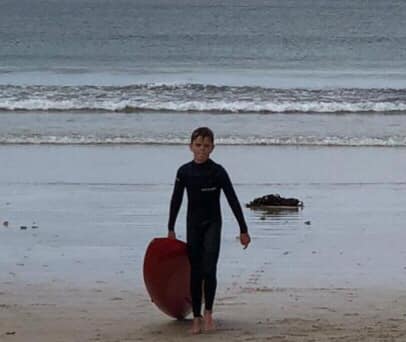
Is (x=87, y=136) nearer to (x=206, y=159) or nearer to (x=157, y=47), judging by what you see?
(x=206, y=159)

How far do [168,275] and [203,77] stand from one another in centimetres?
2814

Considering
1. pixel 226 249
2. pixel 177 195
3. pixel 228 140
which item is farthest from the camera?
pixel 228 140

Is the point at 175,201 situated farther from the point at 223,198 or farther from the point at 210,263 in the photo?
the point at 223,198

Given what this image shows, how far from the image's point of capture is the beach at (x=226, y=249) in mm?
8322

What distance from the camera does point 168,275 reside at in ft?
27.4

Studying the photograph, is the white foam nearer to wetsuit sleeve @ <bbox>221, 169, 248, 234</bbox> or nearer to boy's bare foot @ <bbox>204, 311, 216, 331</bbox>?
wetsuit sleeve @ <bbox>221, 169, 248, 234</bbox>

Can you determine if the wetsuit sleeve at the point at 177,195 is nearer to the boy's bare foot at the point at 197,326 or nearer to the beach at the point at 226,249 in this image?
the boy's bare foot at the point at 197,326

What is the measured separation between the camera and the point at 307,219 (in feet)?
42.1

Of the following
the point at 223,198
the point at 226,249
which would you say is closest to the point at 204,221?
the point at 226,249

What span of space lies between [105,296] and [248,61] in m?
35.1

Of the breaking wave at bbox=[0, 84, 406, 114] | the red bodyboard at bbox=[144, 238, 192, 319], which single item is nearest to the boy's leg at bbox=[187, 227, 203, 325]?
the red bodyboard at bbox=[144, 238, 192, 319]

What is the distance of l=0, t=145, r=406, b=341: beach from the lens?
27.3 ft

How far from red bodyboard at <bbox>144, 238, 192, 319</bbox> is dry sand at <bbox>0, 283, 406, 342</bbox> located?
0.50 ft

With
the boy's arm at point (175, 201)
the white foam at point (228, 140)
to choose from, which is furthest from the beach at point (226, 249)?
the white foam at point (228, 140)
